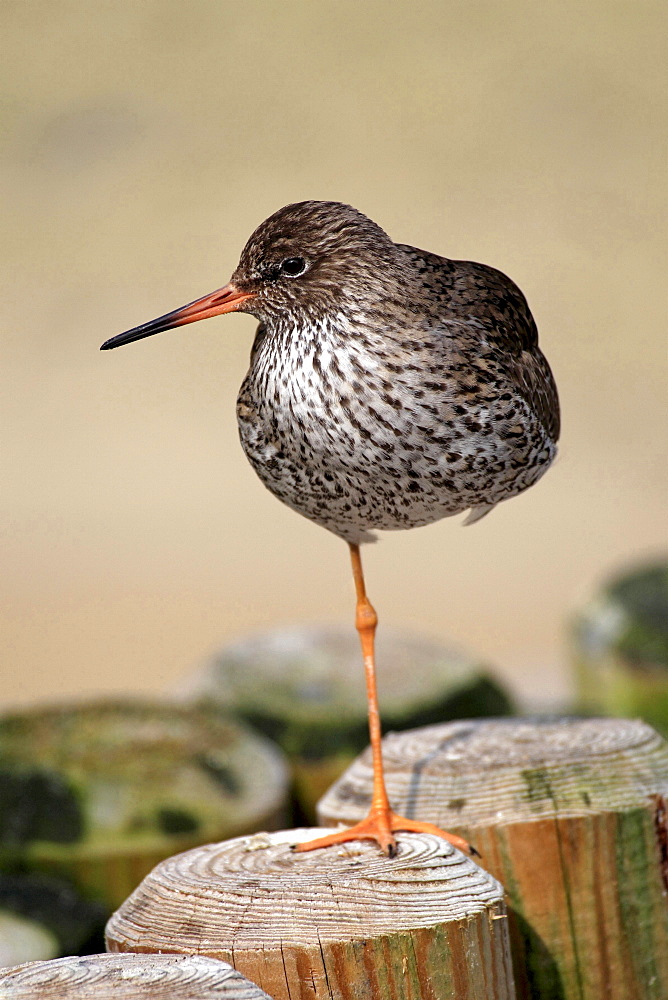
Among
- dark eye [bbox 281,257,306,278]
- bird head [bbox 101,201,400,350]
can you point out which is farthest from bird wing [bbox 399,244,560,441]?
dark eye [bbox 281,257,306,278]

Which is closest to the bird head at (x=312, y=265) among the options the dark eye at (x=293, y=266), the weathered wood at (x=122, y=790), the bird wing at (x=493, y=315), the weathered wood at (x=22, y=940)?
the dark eye at (x=293, y=266)

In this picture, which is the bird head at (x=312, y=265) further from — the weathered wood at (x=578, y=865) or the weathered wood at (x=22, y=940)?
the weathered wood at (x=22, y=940)

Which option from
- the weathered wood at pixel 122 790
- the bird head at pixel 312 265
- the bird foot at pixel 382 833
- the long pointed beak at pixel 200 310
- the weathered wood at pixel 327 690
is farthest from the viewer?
the weathered wood at pixel 327 690

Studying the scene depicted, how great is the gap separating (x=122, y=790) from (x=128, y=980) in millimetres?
2723

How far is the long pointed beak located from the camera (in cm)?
398

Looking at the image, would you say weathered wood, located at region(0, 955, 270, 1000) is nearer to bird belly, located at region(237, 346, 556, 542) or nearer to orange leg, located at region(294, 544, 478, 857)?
orange leg, located at region(294, 544, 478, 857)

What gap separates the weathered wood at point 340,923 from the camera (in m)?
2.98

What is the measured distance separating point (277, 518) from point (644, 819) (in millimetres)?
Answer: 12773

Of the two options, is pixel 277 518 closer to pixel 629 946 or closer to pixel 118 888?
pixel 118 888

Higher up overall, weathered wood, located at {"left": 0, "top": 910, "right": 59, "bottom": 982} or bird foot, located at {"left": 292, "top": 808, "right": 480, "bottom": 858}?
bird foot, located at {"left": 292, "top": 808, "right": 480, "bottom": 858}

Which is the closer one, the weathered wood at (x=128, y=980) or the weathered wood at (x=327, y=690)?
the weathered wood at (x=128, y=980)

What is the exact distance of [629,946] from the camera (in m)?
3.81

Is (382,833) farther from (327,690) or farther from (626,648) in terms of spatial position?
(626,648)

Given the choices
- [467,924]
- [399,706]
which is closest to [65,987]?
[467,924]
